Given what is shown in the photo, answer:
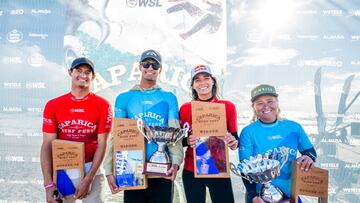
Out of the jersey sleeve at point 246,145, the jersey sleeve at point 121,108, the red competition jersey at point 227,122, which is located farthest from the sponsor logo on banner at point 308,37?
the jersey sleeve at point 121,108

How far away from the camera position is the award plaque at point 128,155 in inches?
70.0

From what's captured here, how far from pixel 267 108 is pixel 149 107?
2.35 feet

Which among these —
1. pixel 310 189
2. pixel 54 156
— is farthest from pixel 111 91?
pixel 310 189

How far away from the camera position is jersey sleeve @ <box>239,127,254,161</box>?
1781 mm

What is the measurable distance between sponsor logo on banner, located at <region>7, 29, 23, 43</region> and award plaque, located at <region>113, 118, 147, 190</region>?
7.51 ft

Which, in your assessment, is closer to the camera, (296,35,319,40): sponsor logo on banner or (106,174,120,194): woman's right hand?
(106,174,120,194): woman's right hand

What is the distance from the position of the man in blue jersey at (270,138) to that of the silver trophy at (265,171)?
0.21 ft

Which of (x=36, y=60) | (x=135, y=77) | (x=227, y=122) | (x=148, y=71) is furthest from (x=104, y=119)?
(x=36, y=60)

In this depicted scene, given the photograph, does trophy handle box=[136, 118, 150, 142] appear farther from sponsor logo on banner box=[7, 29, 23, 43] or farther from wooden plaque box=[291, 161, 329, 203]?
sponsor logo on banner box=[7, 29, 23, 43]

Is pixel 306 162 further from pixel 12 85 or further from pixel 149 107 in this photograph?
pixel 12 85

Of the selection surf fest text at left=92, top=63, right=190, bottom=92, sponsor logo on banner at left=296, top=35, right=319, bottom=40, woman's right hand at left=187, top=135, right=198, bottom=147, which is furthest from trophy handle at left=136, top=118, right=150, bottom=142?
sponsor logo on banner at left=296, top=35, right=319, bottom=40

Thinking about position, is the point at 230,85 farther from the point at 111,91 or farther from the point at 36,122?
the point at 36,122

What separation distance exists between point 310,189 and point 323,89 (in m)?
1.74

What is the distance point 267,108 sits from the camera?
182cm
